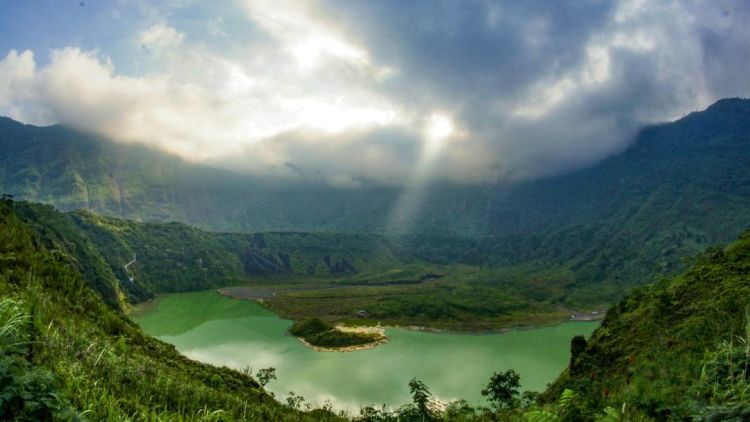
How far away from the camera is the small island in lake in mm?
95062

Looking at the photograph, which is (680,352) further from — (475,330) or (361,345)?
(475,330)

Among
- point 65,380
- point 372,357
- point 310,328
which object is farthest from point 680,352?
point 310,328

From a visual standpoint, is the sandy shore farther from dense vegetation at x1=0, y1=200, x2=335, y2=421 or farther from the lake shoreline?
dense vegetation at x1=0, y1=200, x2=335, y2=421

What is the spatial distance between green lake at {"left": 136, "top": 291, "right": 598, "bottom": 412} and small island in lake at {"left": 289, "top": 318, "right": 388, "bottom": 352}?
8.88 feet

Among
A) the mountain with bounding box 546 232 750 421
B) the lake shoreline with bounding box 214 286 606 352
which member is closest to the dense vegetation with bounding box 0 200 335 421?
the mountain with bounding box 546 232 750 421

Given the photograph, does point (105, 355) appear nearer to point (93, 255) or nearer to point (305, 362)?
point (305, 362)

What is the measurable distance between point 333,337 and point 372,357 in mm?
17170

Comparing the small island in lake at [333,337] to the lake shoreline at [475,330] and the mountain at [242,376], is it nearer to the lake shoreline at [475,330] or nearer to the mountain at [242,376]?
the lake shoreline at [475,330]

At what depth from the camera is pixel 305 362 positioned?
81750mm

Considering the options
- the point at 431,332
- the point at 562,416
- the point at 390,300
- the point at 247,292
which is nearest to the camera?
the point at 562,416

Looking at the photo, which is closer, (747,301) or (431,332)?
(747,301)

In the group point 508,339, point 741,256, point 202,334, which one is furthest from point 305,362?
point 741,256

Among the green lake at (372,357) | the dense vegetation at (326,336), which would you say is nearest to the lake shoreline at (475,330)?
the dense vegetation at (326,336)

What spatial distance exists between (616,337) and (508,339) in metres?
66.4
